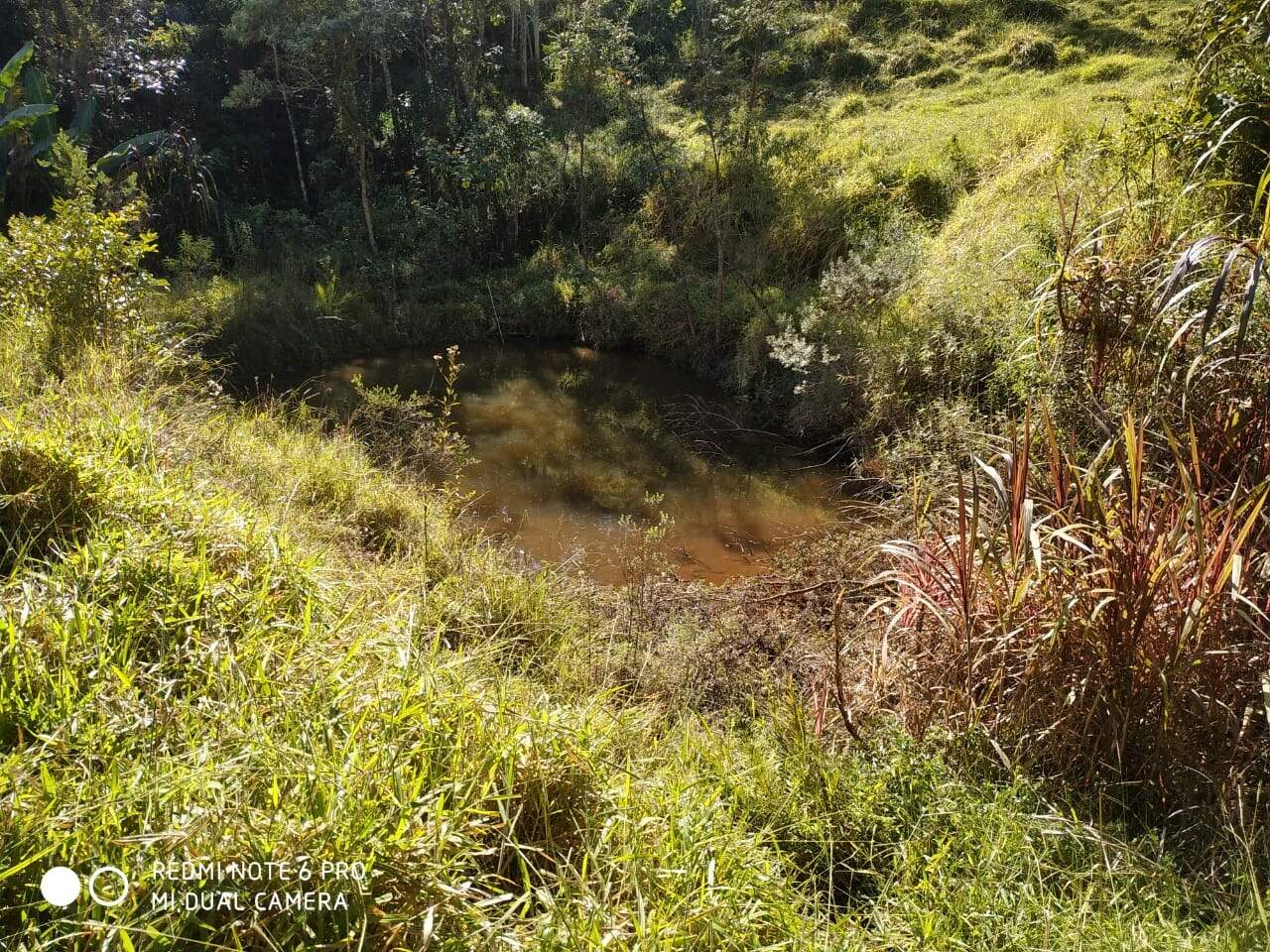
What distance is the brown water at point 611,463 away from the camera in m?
5.98

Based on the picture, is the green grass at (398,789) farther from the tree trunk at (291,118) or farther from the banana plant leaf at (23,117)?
the tree trunk at (291,118)

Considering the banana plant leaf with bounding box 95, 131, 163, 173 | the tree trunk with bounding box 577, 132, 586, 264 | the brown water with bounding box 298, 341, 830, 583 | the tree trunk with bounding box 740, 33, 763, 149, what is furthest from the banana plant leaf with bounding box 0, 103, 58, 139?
the tree trunk with bounding box 740, 33, 763, 149

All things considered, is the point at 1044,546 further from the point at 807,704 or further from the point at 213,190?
the point at 213,190

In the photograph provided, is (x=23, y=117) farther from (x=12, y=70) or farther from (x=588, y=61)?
(x=588, y=61)

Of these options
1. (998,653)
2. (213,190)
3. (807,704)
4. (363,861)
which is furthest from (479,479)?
(213,190)

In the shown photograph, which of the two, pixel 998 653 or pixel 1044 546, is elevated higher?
pixel 1044 546

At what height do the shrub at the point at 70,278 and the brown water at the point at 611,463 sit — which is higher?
the shrub at the point at 70,278

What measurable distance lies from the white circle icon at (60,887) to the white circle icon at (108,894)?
0.02 m

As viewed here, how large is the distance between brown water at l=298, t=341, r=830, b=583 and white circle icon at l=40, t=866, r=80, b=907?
3901 mm

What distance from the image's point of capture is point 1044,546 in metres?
2.58

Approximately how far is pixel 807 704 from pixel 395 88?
53.2ft

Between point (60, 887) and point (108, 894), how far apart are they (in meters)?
0.08

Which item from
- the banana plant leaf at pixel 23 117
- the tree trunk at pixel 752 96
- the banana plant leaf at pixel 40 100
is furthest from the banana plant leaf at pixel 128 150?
the tree trunk at pixel 752 96

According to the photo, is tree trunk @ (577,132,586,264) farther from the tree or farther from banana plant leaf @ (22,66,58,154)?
banana plant leaf @ (22,66,58,154)
